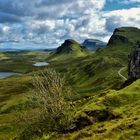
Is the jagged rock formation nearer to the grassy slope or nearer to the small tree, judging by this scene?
the grassy slope

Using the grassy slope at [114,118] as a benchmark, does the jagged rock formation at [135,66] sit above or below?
below

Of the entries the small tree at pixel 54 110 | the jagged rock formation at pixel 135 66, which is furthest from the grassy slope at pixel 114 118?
the jagged rock formation at pixel 135 66

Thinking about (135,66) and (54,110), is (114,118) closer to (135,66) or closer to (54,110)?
(54,110)

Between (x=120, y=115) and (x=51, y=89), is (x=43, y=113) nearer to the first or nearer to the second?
(x=51, y=89)

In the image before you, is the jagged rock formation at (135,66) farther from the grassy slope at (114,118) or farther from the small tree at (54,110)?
the small tree at (54,110)

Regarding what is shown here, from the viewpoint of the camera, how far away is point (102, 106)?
234 ft

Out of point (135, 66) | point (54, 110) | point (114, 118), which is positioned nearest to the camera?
point (114, 118)

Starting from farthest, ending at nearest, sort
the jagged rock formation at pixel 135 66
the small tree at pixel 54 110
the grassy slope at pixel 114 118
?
1. the jagged rock formation at pixel 135 66
2. the small tree at pixel 54 110
3. the grassy slope at pixel 114 118

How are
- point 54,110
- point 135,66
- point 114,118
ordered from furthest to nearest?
point 135,66, point 54,110, point 114,118

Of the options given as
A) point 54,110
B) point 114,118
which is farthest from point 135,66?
point 114,118

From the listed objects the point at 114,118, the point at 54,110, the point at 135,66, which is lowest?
the point at 135,66

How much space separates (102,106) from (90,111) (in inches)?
143

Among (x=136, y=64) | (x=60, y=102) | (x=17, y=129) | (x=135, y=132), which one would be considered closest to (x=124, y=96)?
(x=60, y=102)

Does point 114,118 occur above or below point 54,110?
above
